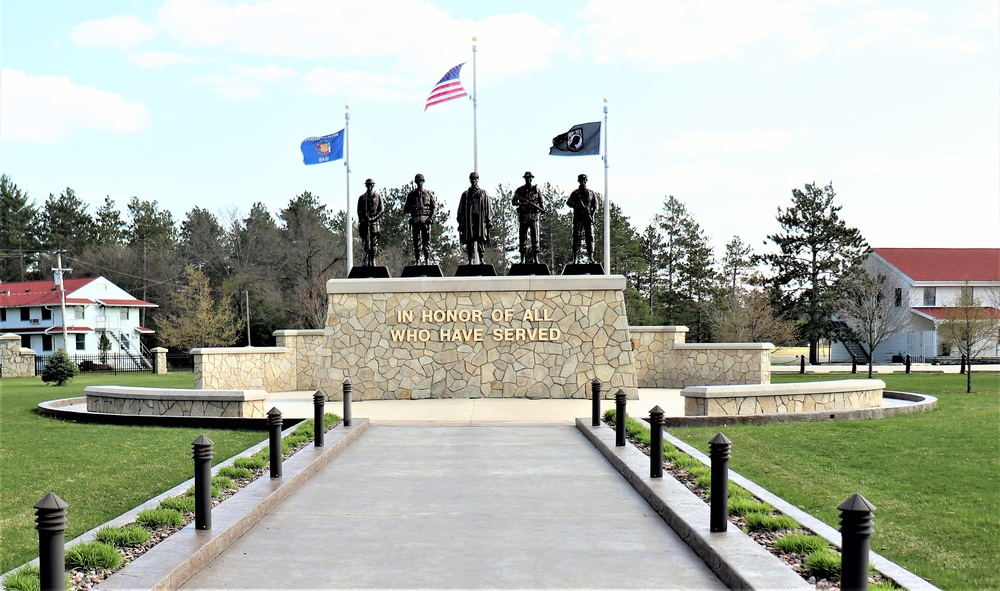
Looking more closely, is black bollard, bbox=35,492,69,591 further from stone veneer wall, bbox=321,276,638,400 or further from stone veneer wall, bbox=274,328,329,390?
stone veneer wall, bbox=274,328,329,390

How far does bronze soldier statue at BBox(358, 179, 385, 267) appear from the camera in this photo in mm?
22562

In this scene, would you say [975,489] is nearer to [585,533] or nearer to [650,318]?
[585,533]

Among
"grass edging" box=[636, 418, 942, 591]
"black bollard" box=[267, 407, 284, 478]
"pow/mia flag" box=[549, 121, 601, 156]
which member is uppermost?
"pow/mia flag" box=[549, 121, 601, 156]

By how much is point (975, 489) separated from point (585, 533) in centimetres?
485

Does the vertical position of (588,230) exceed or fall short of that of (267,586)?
it exceeds it

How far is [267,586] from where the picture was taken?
6.05m

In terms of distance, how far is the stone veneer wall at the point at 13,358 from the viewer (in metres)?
41.4

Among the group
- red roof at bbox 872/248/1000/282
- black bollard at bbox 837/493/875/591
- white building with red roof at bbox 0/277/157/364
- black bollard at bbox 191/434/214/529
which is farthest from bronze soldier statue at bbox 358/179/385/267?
red roof at bbox 872/248/1000/282

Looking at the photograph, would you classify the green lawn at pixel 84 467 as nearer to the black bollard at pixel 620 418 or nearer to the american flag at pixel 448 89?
the black bollard at pixel 620 418

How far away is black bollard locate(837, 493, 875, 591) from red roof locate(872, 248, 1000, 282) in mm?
58620

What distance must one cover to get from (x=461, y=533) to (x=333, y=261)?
53.4 m

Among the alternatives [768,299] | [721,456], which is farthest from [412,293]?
[768,299]

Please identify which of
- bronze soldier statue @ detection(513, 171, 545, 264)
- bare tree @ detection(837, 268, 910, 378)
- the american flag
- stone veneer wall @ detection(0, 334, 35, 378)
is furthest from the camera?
bare tree @ detection(837, 268, 910, 378)

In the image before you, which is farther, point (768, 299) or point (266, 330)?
point (266, 330)
